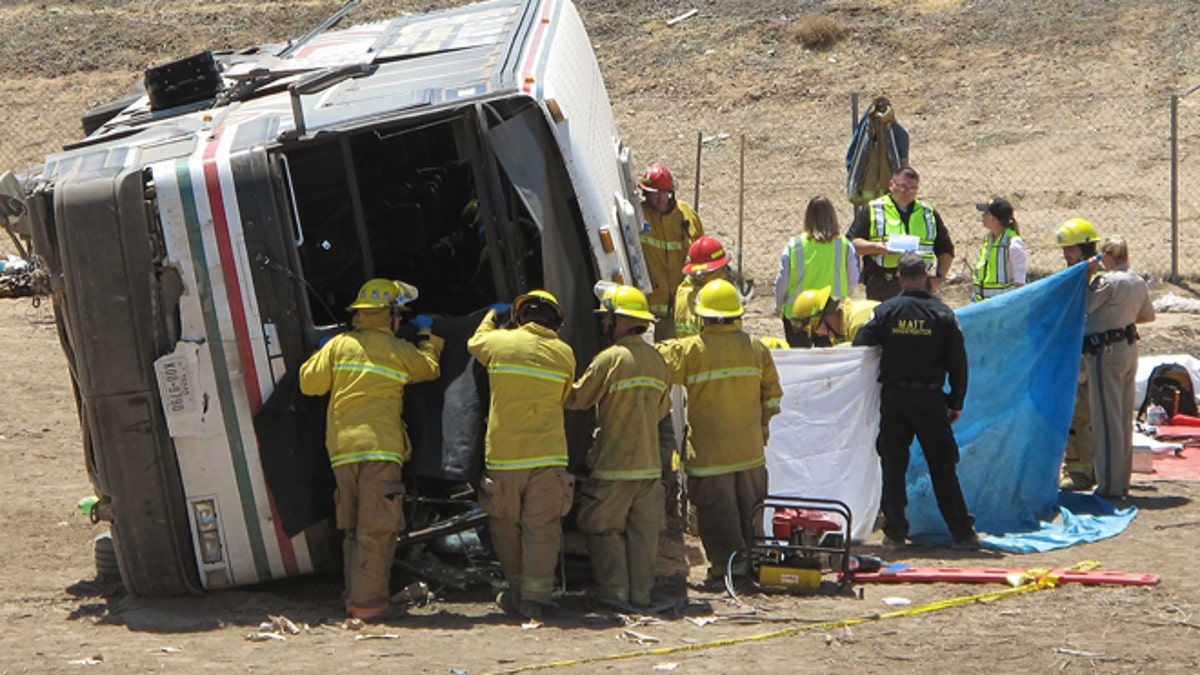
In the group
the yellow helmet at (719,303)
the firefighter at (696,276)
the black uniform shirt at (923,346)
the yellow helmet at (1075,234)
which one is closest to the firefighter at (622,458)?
the yellow helmet at (719,303)

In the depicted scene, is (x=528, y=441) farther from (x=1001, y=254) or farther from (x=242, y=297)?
(x=1001, y=254)

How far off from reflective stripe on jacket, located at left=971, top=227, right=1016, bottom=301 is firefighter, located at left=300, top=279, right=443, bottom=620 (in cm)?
519

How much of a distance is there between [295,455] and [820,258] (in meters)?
4.14

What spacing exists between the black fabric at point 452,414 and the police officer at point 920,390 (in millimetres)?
2380

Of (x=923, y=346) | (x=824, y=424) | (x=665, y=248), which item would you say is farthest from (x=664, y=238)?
(x=923, y=346)

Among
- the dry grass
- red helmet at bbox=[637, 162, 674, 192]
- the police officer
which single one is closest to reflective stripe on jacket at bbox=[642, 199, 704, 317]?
red helmet at bbox=[637, 162, 674, 192]

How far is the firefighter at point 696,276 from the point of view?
29.5 ft

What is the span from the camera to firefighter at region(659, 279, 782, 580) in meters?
7.95

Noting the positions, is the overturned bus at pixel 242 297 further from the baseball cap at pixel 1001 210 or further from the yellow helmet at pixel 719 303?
the baseball cap at pixel 1001 210

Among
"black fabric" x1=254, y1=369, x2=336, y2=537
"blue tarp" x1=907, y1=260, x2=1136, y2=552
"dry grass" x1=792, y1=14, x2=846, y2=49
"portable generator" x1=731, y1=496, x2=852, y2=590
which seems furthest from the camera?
"dry grass" x1=792, y1=14, x2=846, y2=49

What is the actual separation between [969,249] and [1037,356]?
8.96 metres

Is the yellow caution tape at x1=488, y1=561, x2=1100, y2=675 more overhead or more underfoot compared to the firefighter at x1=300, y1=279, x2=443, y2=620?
more underfoot

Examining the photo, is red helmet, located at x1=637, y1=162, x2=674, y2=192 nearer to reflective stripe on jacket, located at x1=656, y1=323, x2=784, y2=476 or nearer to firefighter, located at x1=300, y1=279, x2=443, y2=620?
reflective stripe on jacket, located at x1=656, y1=323, x2=784, y2=476

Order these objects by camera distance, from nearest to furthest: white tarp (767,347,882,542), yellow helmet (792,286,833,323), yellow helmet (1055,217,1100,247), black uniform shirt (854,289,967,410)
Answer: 1. black uniform shirt (854,289,967,410)
2. white tarp (767,347,882,542)
3. yellow helmet (792,286,833,323)
4. yellow helmet (1055,217,1100,247)
